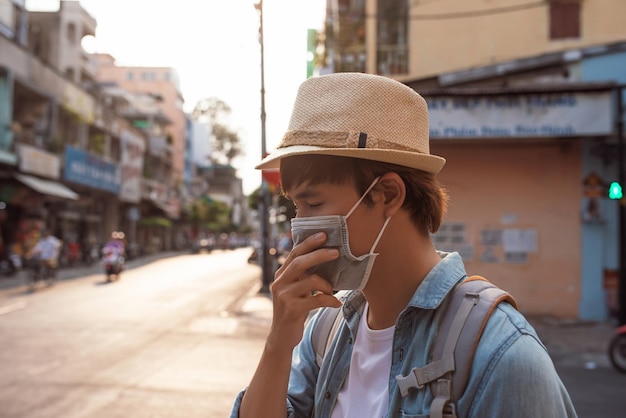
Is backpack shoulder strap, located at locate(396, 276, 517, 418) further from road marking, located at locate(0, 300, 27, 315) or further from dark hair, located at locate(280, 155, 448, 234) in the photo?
road marking, located at locate(0, 300, 27, 315)

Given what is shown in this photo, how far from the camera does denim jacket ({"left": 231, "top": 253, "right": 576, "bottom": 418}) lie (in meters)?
1.21

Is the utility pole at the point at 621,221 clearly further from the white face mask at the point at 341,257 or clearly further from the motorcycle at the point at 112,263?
the motorcycle at the point at 112,263

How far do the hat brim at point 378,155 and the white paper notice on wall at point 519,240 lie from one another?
12.3 meters

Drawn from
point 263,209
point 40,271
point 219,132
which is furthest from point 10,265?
point 219,132

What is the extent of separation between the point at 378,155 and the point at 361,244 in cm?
24

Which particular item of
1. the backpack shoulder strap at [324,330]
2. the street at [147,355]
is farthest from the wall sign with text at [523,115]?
the backpack shoulder strap at [324,330]

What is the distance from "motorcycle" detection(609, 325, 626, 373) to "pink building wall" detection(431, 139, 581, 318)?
15.5ft

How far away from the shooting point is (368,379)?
1581 millimetres

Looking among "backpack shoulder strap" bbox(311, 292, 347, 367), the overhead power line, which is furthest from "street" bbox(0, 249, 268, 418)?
the overhead power line

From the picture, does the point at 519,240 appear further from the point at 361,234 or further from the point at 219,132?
the point at 219,132

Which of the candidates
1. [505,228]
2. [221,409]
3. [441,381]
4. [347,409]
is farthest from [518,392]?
[505,228]

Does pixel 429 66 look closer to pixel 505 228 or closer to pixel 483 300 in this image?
pixel 505 228

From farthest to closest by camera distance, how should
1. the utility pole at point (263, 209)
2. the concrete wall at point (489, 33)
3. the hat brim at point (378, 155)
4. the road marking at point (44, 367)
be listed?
the utility pole at point (263, 209) → the concrete wall at point (489, 33) → the road marking at point (44, 367) → the hat brim at point (378, 155)

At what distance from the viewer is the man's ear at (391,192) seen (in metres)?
1.55
